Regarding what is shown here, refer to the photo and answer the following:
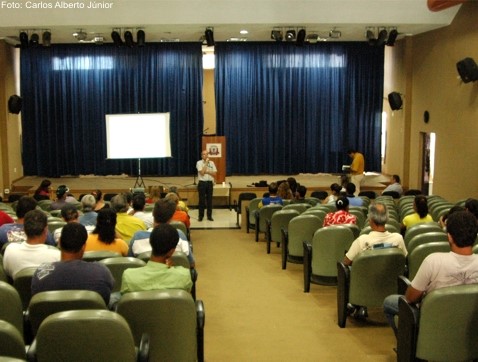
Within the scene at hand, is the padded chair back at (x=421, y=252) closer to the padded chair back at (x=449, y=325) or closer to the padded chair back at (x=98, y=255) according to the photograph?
the padded chair back at (x=449, y=325)

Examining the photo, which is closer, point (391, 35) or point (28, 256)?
point (28, 256)

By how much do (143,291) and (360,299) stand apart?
2248mm

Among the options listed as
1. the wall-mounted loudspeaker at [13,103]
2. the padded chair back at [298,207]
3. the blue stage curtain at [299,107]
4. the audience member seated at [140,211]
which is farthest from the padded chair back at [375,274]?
the blue stage curtain at [299,107]

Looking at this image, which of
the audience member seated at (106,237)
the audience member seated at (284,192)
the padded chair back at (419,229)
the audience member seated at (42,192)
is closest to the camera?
the audience member seated at (106,237)

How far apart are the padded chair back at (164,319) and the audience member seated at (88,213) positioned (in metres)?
3.00

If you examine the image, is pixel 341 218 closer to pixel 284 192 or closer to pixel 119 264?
pixel 119 264

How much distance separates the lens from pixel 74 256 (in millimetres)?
4051

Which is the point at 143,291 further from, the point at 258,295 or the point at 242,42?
the point at 242,42

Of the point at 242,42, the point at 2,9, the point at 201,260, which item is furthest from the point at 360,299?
the point at 242,42

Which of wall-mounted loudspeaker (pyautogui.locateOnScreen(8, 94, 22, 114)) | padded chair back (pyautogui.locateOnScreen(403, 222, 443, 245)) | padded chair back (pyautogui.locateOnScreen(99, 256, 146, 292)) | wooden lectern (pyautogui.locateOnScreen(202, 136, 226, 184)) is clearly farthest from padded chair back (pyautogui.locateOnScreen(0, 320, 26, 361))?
wall-mounted loudspeaker (pyautogui.locateOnScreen(8, 94, 22, 114))

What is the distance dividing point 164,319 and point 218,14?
33.0ft

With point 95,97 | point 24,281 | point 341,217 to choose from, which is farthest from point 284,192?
point 95,97

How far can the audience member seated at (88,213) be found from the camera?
6.81 meters

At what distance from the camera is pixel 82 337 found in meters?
3.17
